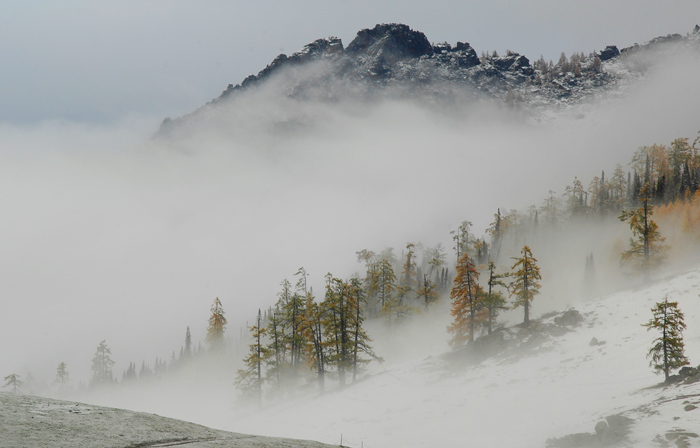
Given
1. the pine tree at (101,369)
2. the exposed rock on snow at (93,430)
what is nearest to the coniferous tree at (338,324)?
the exposed rock on snow at (93,430)

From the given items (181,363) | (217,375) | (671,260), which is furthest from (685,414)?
(181,363)

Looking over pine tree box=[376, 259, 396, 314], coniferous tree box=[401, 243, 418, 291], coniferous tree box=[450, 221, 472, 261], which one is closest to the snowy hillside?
pine tree box=[376, 259, 396, 314]

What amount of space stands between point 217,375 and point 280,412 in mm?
37383

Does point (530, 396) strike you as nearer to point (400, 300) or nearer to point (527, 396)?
point (527, 396)

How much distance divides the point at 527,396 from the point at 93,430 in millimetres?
30946

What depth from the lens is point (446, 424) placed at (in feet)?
93.2

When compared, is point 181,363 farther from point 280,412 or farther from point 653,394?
point 653,394

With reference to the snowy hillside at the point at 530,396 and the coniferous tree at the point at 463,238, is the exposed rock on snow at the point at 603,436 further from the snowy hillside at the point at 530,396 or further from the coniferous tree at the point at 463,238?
the coniferous tree at the point at 463,238

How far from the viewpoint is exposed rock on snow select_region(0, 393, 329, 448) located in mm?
4891

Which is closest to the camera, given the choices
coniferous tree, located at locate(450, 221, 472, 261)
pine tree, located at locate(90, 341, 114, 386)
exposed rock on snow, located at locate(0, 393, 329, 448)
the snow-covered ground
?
exposed rock on snow, located at locate(0, 393, 329, 448)

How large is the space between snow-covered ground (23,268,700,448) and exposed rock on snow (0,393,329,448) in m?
18.0

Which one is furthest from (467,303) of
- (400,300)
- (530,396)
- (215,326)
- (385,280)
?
(215,326)

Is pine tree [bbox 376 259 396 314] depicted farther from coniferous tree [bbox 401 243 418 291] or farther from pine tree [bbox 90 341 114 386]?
pine tree [bbox 90 341 114 386]

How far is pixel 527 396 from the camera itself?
98.2ft
